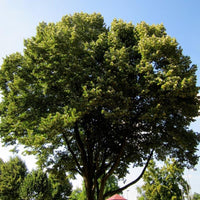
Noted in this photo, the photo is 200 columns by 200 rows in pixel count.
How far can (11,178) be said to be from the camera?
39.8 meters

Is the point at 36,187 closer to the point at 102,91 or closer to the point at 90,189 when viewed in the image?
the point at 90,189

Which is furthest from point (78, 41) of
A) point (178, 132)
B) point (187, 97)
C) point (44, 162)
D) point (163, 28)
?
point (44, 162)

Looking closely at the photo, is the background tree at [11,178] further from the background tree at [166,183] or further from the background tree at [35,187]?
the background tree at [166,183]

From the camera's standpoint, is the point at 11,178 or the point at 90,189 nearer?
the point at 90,189

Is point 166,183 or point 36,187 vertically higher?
point 36,187

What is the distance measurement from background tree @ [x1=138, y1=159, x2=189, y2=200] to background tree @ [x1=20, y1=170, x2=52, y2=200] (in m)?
20.3

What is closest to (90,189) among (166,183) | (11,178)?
(166,183)

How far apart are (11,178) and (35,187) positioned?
6.22 meters

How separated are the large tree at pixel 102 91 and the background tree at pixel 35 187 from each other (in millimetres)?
24166

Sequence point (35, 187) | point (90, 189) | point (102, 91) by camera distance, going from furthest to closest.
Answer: point (35, 187)
point (90, 189)
point (102, 91)

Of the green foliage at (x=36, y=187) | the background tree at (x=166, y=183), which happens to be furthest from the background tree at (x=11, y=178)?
the background tree at (x=166, y=183)

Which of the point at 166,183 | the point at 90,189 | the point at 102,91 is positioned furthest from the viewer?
the point at 166,183

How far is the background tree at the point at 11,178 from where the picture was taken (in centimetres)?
3850

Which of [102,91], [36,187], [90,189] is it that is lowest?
[90,189]
